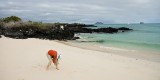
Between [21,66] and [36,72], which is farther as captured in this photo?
[21,66]

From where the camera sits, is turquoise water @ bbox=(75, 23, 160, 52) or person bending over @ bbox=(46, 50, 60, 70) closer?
person bending over @ bbox=(46, 50, 60, 70)

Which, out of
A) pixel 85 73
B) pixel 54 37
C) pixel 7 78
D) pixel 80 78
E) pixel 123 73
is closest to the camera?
pixel 7 78

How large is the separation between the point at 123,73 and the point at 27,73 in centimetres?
410

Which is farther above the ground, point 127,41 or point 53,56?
point 53,56

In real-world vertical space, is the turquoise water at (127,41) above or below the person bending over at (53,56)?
below

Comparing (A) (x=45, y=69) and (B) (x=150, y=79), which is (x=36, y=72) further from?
(B) (x=150, y=79)

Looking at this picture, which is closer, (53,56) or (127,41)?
(53,56)

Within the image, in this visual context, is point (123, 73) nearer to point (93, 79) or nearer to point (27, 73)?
point (93, 79)

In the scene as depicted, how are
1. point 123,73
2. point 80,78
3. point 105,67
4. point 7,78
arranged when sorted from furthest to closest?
1. point 105,67
2. point 123,73
3. point 80,78
4. point 7,78

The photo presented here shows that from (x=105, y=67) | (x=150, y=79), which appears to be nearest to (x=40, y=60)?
(x=105, y=67)

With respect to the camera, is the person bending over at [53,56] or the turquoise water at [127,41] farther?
the turquoise water at [127,41]

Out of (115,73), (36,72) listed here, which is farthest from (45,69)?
(115,73)

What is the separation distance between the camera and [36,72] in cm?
912

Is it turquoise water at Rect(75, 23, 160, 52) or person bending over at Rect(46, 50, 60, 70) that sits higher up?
person bending over at Rect(46, 50, 60, 70)
